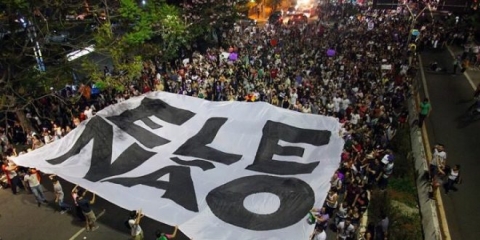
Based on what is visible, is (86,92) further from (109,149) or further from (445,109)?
(445,109)

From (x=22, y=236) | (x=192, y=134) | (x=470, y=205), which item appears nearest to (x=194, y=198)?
(x=192, y=134)

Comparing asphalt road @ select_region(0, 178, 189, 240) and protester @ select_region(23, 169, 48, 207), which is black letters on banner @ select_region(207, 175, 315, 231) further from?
protester @ select_region(23, 169, 48, 207)

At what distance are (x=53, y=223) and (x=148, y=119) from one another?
521 cm

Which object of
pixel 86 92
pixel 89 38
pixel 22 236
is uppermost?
pixel 89 38

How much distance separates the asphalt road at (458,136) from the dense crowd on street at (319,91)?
203 cm

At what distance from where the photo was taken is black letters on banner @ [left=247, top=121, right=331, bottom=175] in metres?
12.2

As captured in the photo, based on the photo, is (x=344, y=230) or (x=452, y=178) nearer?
(x=344, y=230)

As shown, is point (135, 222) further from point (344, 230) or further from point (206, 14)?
point (206, 14)

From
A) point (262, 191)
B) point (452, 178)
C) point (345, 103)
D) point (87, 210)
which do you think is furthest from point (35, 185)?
point (452, 178)

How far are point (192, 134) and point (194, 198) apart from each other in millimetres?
4081

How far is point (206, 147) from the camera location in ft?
45.2

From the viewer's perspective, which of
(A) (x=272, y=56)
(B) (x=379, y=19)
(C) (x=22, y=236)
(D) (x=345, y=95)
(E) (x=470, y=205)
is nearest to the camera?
(C) (x=22, y=236)

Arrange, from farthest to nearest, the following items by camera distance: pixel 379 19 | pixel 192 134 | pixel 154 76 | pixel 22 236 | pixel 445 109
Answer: pixel 379 19 → pixel 154 76 → pixel 445 109 → pixel 192 134 → pixel 22 236

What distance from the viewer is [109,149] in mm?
13547
